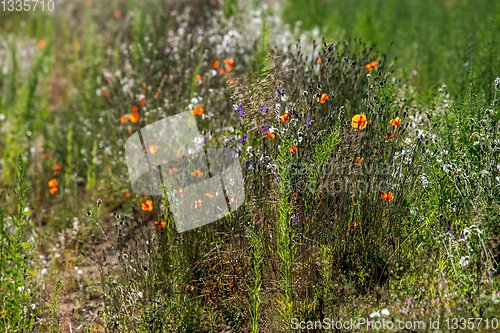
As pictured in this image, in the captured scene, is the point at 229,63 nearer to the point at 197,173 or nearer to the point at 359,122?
the point at 197,173

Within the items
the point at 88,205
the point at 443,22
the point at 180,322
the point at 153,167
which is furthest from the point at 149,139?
the point at 443,22

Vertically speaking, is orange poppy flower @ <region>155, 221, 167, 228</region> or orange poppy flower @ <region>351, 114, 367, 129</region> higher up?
orange poppy flower @ <region>351, 114, 367, 129</region>

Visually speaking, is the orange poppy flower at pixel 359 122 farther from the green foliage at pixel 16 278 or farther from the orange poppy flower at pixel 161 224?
the green foliage at pixel 16 278

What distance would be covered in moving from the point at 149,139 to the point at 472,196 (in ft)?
9.74

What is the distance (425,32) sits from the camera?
6.31 meters

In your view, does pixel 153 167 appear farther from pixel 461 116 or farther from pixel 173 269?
pixel 461 116

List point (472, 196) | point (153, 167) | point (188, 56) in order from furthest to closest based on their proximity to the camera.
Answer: point (188, 56), point (153, 167), point (472, 196)

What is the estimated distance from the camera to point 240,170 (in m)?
2.80

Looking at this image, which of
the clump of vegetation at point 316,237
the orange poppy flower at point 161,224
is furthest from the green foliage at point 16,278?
the orange poppy flower at point 161,224

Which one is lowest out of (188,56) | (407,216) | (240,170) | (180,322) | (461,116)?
(180,322)

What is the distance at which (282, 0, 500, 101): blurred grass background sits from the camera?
12.8ft

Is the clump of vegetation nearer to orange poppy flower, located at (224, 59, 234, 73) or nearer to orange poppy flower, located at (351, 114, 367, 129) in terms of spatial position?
orange poppy flower, located at (351, 114, 367, 129)

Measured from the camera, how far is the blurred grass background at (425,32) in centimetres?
391

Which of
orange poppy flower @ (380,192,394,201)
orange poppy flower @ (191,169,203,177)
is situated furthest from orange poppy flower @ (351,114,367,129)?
orange poppy flower @ (191,169,203,177)
